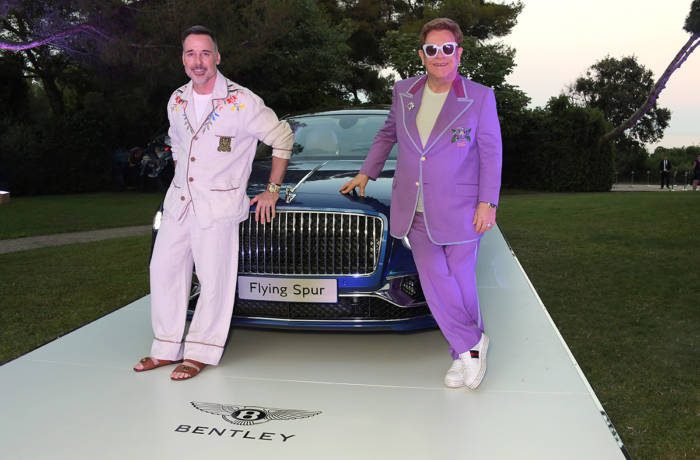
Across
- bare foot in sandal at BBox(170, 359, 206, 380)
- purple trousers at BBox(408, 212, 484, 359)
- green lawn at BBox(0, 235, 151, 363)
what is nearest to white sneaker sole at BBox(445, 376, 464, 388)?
purple trousers at BBox(408, 212, 484, 359)

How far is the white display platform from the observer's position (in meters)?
2.83

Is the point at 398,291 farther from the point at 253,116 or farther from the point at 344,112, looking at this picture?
the point at 344,112

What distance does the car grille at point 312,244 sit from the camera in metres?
3.64

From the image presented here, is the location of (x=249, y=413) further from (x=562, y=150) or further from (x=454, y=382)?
(x=562, y=150)

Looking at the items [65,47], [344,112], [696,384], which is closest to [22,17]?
[65,47]

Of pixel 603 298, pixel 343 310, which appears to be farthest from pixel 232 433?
pixel 603 298

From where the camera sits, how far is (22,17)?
22.9 metres

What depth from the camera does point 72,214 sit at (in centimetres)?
1504

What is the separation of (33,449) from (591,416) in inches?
95.9

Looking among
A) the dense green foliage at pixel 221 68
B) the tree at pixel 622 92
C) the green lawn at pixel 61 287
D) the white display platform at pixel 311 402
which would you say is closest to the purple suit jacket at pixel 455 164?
the white display platform at pixel 311 402

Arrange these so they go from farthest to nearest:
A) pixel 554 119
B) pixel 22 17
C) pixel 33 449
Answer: pixel 554 119
pixel 22 17
pixel 33 449

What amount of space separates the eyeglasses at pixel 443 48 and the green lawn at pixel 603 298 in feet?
6.42

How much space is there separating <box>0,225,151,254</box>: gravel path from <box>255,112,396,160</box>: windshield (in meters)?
5.66

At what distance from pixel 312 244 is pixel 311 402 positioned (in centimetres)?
86
